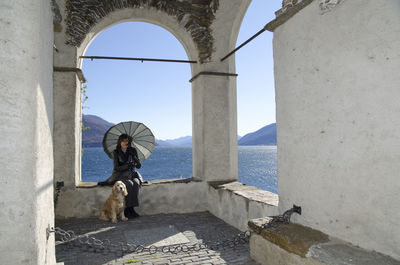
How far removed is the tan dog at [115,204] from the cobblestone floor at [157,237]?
0.16 m

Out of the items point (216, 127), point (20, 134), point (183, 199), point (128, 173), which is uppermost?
point (216, 127)

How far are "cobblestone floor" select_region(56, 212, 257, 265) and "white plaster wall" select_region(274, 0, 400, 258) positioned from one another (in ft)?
4.08

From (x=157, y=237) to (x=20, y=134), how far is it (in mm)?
3121

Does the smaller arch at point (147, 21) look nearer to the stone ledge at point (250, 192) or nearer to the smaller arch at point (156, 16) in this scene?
the smaller arch at point (156, 16)

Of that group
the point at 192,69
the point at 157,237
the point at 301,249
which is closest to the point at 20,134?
the point at 301,249

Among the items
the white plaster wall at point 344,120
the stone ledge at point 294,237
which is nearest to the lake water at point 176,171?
the stone ledge at point 294,237

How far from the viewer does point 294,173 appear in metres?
3.42

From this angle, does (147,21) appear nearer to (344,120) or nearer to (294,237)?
(344,120)

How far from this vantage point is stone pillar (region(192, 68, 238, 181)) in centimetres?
672

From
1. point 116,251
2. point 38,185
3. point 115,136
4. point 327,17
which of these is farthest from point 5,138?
point 115,136

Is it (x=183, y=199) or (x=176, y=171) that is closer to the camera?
(x=183, y=199)

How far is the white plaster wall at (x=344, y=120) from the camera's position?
2.36 meters

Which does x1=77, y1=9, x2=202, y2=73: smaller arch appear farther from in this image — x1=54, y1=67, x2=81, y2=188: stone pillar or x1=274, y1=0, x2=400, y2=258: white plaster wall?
x1=274, y1=0, x2=400, y2=258: white plaster wall

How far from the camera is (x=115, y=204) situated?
18.5 feet
